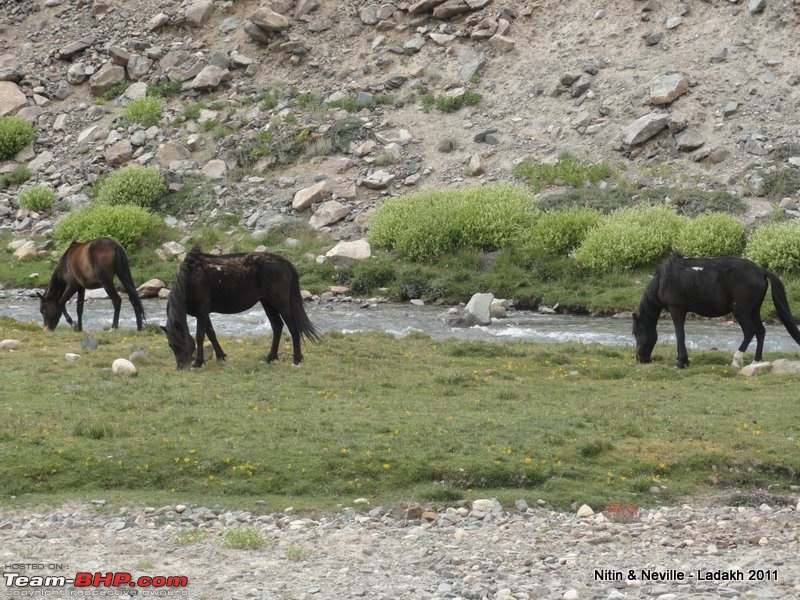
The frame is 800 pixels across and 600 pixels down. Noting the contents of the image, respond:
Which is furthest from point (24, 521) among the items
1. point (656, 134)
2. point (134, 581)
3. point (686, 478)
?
point (656, 134)

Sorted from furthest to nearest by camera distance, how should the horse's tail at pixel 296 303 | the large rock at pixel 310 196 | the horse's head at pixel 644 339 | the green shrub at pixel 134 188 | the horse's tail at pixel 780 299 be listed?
the green shrub at pixel 134 188, the large rock at pixel 310 196, the horse's head at pixel 644 339, the horse's tail at pixel 780 299, the horse's tail at pixel 296 303

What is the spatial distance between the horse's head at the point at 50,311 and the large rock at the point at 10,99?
2223cm

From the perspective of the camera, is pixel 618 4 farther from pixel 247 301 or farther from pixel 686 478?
pixel 686 478

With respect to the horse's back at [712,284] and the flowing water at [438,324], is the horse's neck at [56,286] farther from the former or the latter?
the horse's back at [712,284]

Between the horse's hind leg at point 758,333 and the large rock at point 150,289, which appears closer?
the horse's hind leg at point 758,333

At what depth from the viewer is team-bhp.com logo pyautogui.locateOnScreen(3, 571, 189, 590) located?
8.51m

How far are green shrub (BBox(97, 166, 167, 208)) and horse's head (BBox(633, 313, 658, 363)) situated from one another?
21492 mm

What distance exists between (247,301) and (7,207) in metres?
23.8

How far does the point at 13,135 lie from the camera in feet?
134

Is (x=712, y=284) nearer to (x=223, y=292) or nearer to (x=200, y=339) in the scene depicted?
(x=223, y=292)

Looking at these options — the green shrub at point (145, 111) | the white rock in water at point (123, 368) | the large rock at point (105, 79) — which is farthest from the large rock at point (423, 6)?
the white rock in water at point (123, 368)

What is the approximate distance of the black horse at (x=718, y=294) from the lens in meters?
18.2

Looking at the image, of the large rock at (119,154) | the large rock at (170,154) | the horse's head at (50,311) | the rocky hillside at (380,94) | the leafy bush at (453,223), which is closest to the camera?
the horse's head at (50,311)

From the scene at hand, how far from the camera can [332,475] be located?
1171 cm
